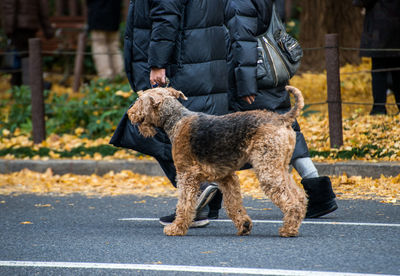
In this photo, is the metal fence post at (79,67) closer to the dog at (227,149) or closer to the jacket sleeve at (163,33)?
the jacket sleeve at (163,33)

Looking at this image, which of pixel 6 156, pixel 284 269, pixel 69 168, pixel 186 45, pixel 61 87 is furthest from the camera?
pixel 61 87

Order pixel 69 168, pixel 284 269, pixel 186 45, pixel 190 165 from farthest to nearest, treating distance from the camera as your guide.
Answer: pixel 69 168, pixel 186 45, pixel 190 165, pixel 284 269

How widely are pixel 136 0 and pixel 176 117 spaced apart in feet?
3.54

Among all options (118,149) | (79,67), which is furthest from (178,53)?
(79,67)

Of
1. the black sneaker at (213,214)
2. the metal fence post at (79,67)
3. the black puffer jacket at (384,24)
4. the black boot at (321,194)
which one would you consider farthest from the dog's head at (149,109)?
the metal fence post at (79,67)

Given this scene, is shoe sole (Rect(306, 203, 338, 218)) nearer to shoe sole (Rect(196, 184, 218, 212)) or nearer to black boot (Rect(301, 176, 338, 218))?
black boot (Rect(301, 176, 338, 218))

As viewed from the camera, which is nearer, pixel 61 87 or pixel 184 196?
pixel 184 196

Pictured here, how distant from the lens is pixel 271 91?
18.8 feet

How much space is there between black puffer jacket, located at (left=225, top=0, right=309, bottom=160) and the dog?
22.0 inches

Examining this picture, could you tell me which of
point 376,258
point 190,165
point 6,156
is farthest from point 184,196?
point 6,156

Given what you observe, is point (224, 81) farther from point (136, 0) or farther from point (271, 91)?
point (136, 0)

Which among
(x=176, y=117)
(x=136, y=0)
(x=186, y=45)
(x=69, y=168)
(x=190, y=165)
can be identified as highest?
(x=136, y=0)

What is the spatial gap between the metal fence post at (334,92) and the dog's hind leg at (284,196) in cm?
399

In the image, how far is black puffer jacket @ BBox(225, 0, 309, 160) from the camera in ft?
18.0
